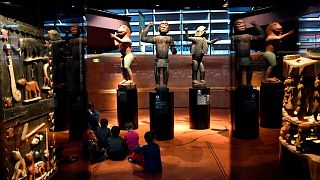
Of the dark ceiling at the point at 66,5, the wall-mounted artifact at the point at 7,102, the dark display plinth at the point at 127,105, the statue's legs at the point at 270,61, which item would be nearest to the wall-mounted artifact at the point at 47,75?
the dark ceiling at the point at 66,5

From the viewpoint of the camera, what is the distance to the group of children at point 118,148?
3.58 meters

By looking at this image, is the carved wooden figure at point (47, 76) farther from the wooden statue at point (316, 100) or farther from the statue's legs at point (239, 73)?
the statue's legs at point (239, 73)

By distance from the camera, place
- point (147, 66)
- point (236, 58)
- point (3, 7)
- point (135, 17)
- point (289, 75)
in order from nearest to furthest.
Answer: point (3, 7)
point (289, 75)
point (236, 58)
point (135, 17)
point (147, 66)

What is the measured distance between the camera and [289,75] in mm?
3162

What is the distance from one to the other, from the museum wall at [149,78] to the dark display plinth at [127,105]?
89.4 inches

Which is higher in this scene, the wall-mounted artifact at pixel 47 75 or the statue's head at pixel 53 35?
the statue's head at pixel 53 35

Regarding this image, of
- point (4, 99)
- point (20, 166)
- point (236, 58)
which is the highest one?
point (236, 58)

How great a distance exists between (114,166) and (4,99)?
197 cm

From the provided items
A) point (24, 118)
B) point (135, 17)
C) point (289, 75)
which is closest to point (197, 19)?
point (135, 17)

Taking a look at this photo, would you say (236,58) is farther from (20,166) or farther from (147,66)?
(20,166)

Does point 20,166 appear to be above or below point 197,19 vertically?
below

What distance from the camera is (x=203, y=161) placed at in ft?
13.1

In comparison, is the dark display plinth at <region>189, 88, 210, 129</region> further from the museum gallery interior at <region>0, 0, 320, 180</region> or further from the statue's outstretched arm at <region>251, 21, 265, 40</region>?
the statue's outstretched arm at <region>251, 21, 265, 40</region>

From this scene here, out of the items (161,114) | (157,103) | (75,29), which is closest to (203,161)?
(161,114)
